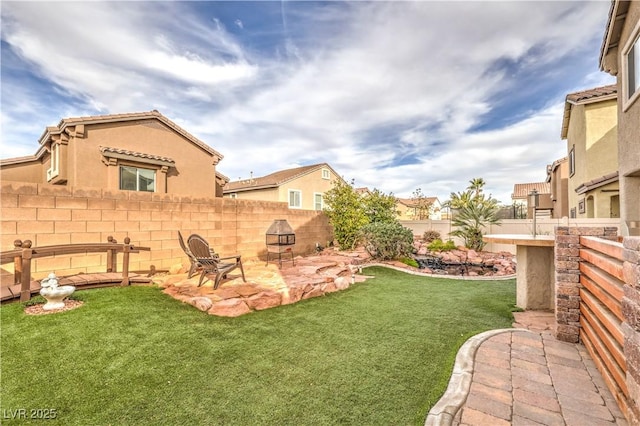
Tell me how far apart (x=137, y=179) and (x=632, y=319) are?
13.9 meters

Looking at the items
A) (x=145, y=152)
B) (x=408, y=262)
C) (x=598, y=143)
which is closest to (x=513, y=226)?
(x=598, y=143)

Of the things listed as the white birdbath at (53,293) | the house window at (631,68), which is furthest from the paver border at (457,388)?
the house window at (631,68)

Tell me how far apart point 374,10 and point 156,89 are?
8242 mm

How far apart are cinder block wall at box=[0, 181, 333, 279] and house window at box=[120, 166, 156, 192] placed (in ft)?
18.1

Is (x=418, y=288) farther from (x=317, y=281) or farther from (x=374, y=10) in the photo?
(x=374, y=10)

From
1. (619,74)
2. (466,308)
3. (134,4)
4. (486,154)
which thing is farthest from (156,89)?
(486,154)

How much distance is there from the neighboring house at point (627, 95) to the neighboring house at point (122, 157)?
48.7ft

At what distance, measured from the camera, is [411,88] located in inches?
445

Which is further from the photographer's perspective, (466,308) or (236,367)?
(466,308)

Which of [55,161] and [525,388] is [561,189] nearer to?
[525,388]

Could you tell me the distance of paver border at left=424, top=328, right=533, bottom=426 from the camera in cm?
A: 211

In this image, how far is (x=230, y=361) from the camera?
3.11 metres

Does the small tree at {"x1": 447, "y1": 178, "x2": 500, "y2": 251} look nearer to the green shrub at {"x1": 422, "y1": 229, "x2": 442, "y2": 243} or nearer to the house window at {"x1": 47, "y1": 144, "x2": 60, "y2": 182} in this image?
the green shrub at {"x1": 422, "y1": 229, "x2": 442, "y2": 243}

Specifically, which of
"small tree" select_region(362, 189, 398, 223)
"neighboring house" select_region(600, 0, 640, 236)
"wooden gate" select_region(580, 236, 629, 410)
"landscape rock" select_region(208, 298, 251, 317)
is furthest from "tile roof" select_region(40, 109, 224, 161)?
"neighboring house" select_region(600, 0, 640, 236)
